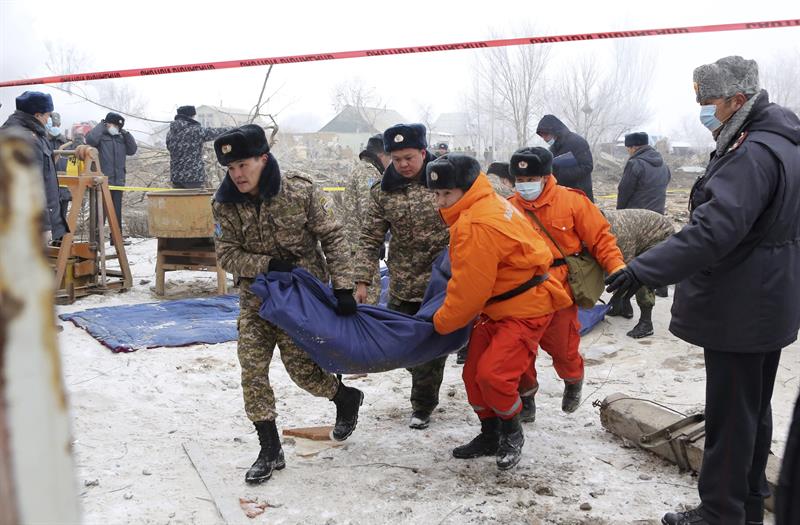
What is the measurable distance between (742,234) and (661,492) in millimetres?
1629

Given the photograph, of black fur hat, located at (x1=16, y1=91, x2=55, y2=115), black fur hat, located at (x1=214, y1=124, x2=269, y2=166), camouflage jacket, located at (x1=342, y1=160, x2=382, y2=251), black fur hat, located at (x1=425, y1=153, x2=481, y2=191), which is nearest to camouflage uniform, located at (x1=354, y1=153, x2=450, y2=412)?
black fur hat, located at (x1=425, y1=153, x2=481, y2=191)

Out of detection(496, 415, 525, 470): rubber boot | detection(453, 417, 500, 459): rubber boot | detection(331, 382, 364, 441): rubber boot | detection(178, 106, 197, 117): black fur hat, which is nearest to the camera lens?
detection(496, 415, 525, 470): rubber boot

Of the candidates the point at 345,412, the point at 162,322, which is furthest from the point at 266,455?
the point at 162,322

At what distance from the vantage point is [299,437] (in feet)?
14.7

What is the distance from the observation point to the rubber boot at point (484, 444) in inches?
165

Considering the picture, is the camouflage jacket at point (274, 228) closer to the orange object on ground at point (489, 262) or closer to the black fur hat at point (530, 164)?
the orange object on ground at point (489, 262)

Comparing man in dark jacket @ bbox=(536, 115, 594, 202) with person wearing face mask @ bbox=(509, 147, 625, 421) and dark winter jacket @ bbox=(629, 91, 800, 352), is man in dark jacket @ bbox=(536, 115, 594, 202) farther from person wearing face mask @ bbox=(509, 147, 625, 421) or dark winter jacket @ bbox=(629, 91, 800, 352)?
dark winter jacket @ bbox=(629, 91, 800, 352)

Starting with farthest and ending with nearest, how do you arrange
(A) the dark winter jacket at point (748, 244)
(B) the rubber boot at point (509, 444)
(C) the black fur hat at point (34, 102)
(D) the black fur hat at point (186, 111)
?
(D) the black fur hat at point (186, 111)
(C) the black fur hat at point (34, 102)
(B) the rubber boot at point (509, 444)
(A) the dark winter jacket at point (748, 244)

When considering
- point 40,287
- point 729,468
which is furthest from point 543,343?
point 40,287

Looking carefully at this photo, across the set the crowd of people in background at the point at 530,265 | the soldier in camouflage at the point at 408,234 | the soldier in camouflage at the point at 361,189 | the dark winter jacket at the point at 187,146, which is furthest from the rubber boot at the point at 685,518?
the dark winter jacket at the point at 187,146

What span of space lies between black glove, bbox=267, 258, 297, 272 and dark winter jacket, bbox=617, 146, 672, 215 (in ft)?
17.5

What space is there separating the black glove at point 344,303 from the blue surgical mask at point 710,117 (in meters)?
1.99

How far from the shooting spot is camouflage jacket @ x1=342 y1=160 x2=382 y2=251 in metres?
6.25

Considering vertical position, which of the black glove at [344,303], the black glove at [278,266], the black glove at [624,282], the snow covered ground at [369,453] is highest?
the black glove at [624,282]
